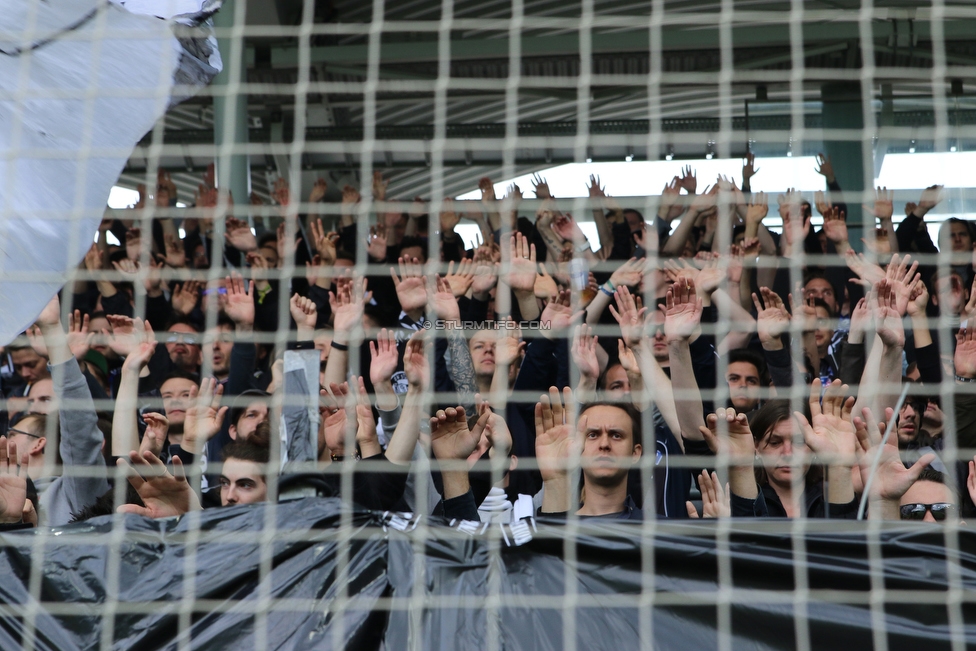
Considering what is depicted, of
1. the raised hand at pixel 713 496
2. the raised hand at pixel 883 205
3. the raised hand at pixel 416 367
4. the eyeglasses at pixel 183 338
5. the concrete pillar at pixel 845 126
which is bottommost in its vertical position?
the raised hand at pixel 713 496

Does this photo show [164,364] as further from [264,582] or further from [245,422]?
[264,582]

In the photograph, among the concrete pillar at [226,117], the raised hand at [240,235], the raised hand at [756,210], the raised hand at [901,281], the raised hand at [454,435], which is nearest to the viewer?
the raised hand at [454,435]

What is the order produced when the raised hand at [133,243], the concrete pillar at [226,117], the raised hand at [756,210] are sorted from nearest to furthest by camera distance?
the raised hand at [756,210]
the concrete pillar at [226,117]
the raised hand at [133,243]

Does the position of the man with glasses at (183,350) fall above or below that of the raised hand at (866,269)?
below

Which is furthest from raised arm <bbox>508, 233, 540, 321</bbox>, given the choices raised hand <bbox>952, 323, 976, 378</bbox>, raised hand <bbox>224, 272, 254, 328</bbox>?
raised hand <bbox>952, 323, 976, 378</bbox>

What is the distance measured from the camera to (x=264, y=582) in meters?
2.26

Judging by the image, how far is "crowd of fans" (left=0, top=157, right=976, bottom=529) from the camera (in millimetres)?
2738

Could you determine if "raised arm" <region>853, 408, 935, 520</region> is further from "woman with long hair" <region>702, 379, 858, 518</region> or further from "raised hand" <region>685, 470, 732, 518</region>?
"raised hand" <region>685, 470, 732, 518</region>

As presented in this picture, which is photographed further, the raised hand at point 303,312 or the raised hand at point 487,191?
the raised hand at point 487,191

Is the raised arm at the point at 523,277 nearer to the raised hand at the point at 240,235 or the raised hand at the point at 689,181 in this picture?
the raised hand at the point at 689,181

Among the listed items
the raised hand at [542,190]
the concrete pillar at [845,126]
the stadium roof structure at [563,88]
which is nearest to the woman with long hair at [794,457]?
the raised hand at [542,190]

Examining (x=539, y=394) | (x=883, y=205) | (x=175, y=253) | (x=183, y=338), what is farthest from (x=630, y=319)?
(x=175, y=253)

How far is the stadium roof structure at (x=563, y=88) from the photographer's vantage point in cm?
537

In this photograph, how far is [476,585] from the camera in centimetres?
223
